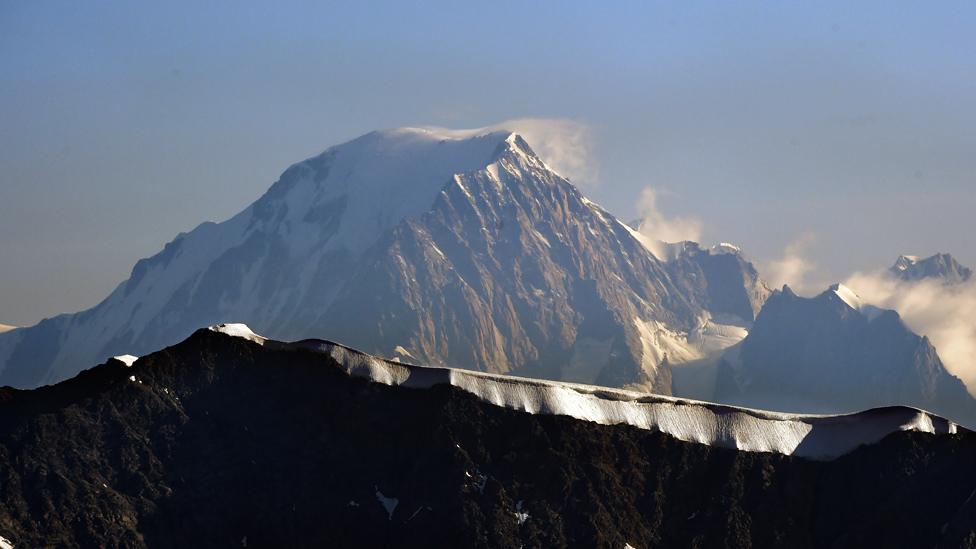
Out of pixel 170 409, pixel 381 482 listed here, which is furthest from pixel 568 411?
pixel 170 409

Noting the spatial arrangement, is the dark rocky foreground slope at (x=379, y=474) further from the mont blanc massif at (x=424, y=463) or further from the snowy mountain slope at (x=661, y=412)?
the snowy mountain slope at (x=661, y=412)

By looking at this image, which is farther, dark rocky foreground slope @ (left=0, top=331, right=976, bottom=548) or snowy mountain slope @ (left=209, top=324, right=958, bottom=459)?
snowy mountain slope @ (left=209, top=324, right=958, bottom=459)

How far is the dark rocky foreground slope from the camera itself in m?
156

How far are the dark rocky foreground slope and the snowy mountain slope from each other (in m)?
1.21

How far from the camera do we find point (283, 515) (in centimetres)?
15738

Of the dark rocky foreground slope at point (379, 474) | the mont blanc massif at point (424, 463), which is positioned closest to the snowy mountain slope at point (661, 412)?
the mont blanc massif at point (424, 463)

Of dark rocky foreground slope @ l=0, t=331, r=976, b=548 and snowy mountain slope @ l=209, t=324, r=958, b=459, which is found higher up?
snowy mountain slope @ l=209, t=324, r=958, b=459

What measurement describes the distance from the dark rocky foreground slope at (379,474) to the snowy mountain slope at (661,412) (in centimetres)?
121

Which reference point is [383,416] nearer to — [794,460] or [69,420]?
[69,420]

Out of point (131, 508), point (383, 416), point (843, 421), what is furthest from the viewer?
point (843, 421)

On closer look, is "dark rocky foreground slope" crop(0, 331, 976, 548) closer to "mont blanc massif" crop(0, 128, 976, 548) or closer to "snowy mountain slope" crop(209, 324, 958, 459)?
"mont blanc massif" crop(0, 128, 976, 548)

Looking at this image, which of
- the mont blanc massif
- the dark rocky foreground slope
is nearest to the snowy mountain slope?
the mont blanc massif

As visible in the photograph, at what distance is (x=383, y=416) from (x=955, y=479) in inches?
1915

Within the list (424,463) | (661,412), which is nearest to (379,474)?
(424,463)
